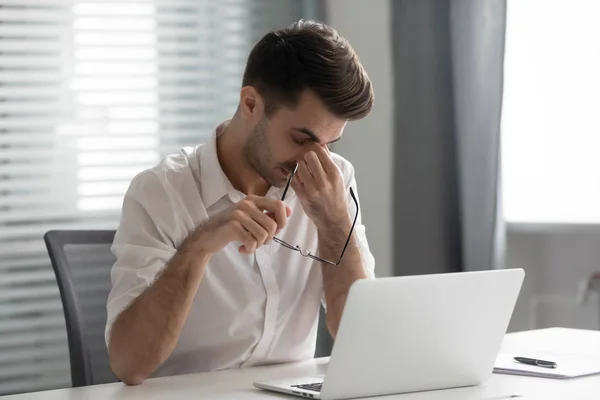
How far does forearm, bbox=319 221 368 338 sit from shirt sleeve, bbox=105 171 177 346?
318mm

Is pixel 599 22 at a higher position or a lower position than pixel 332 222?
higher

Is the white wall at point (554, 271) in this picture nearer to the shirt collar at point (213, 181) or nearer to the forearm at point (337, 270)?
the forearm at point (337, 270)

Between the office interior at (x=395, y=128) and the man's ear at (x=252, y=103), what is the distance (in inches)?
42.5

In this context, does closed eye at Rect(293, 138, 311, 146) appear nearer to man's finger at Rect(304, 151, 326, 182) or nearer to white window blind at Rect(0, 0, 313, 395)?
man's finger at Rect(304, 151, 326, 182)

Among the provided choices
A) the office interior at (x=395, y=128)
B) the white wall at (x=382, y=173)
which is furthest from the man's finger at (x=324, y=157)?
the white wall at (x=382, y=173)

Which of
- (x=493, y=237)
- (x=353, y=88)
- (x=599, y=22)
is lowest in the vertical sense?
(x=493, y=237)

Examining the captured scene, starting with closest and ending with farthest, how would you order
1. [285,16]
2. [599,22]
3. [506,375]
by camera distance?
[506,375]
[599,22]
[285,16]

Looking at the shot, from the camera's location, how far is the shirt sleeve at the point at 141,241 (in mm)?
1635

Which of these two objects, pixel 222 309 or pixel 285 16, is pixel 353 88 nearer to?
pixel 222 309

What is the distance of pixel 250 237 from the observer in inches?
59.9

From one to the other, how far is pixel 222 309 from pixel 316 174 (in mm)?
325

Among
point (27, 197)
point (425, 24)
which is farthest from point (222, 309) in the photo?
point (425, 24)

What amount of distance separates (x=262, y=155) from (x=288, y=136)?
0.07 meters

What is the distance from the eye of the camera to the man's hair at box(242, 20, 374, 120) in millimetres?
1736
